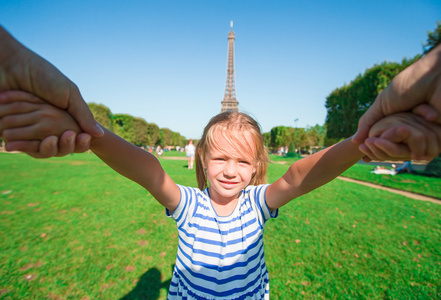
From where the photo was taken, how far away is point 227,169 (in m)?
1.66

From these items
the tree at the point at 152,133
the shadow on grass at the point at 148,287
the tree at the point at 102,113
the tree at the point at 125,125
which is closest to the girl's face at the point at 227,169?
the shadow on grass at the point at 148,287

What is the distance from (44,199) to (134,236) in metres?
4.49

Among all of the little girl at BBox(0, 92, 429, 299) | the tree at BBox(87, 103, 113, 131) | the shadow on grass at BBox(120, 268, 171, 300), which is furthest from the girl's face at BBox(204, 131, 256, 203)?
the tree at BBox(87, 103, 113, 131)

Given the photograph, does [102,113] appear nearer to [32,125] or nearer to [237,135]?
[237,135]

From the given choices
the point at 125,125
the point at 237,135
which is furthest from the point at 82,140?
the point at 125,125

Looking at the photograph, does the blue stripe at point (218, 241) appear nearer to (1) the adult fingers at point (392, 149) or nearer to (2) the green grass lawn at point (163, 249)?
(1) the adult fingers at point (392, 149)

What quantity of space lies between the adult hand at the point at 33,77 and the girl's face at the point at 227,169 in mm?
1032

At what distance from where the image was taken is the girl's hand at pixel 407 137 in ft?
2.64

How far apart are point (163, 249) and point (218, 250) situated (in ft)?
10.2

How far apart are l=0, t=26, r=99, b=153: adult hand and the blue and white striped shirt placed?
1.11 m

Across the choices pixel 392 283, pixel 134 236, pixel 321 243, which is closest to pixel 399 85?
pixel 392 283

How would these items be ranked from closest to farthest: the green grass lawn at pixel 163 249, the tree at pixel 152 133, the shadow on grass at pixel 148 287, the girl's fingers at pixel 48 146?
the girl's fingers at pixel 48 146 < the shadow on grass at pixel 148 287 < the green grass lawn at pixel 163 249 < the tree at pixel 152 133

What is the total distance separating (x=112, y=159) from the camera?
1349 millimetres

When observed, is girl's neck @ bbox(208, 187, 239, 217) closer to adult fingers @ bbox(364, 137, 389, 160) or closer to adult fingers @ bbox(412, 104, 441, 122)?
adult fingers @ bbox(364, 137, 389, 160)
